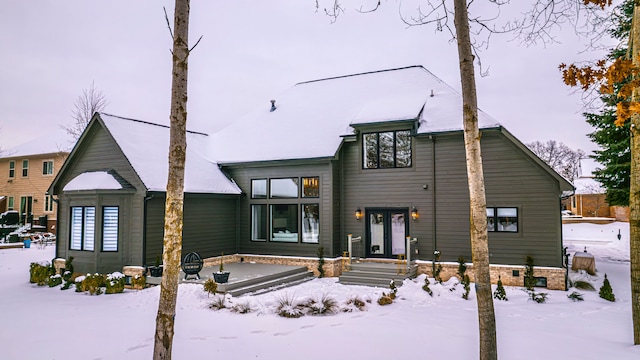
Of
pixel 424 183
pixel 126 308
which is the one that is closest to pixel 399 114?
pixel 424 183

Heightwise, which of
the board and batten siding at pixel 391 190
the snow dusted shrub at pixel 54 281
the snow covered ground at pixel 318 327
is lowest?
the snow covered ground at pixel 318 327

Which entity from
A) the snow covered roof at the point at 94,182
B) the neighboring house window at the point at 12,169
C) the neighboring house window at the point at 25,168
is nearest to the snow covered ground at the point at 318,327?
the snow covered roof at the point at 94,182

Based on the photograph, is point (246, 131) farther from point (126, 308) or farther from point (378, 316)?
point (378, 316)

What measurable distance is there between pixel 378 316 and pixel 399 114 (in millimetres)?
7395

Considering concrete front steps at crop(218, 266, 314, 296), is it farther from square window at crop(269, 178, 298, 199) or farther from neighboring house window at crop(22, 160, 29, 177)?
neighboring house window at crop(22, 160, 29, 177)

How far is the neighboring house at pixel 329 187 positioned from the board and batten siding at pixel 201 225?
46 mm

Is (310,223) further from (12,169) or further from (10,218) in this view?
(12,169)

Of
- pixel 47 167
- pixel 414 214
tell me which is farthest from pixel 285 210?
pixel 47 167

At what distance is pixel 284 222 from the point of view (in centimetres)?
1602

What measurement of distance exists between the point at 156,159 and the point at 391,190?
8413 millimetres

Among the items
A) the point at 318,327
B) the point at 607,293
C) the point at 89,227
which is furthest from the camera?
the point at 89,227

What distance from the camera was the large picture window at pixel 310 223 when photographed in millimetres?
15280

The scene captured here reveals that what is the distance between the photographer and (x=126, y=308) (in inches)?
399

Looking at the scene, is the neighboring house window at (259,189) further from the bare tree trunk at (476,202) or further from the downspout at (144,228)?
the bare tree trunk at (476,202)
